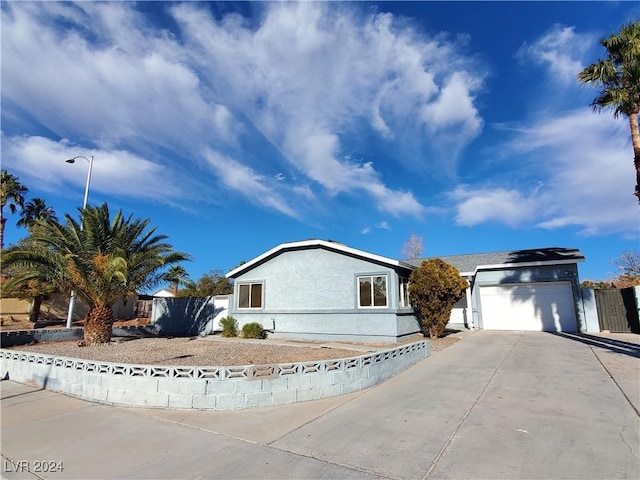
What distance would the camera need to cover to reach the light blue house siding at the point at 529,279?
16.7m

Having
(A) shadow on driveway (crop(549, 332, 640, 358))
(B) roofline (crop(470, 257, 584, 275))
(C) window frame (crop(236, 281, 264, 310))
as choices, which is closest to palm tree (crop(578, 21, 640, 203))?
(A) shadow on driveway (crop(549, 332, 640, 358))

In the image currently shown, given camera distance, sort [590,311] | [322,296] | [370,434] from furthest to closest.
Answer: [590,311]
[322,296]
[370,434]

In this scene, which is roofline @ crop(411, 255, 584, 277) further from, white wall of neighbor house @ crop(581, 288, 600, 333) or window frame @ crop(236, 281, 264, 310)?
window frame @ crop(236, 281, 264, 310)

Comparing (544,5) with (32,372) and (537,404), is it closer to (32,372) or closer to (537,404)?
(537,404)

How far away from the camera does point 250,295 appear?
17.0 meters

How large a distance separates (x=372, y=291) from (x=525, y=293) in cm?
970

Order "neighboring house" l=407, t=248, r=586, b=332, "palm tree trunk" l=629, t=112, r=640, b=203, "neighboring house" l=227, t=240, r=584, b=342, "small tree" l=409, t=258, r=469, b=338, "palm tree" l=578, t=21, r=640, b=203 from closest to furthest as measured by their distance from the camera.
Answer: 1. "palm tree trunk" l=629, t=112, r=640, b=203
2. "palm tree" l=578, t=21, r=640, b=203
3. "small tree" l=409, t=258, r=469, b=338
4. "neighboring house" l=227, t=240, r=584, b=342
5. "neighboring house" l=407, t=248, r=586, b=332

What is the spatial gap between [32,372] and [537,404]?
10293 millimetres

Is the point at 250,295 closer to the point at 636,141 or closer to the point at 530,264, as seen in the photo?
the point at 530,264

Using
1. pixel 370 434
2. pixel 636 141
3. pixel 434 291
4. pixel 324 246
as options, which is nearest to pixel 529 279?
pixel 434 291

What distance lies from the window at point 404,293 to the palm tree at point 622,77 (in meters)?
7.94

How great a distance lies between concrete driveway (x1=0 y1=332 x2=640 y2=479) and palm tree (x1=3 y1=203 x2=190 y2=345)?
197 inches

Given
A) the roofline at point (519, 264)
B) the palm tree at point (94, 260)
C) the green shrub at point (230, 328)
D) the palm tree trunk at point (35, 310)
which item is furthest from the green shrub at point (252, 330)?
the palm tree trunk at point (35, 310)

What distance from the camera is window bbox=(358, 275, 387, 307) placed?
13.5m
